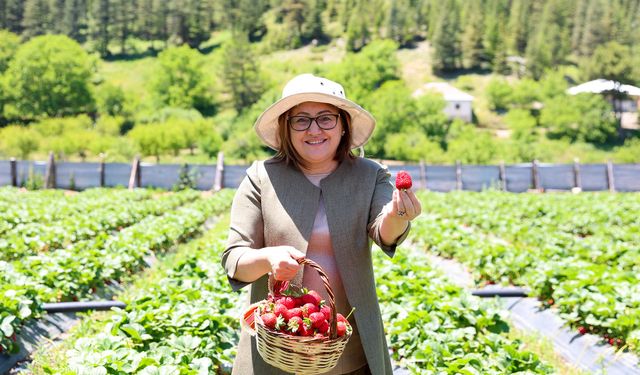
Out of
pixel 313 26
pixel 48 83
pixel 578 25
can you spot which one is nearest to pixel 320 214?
pixel 48 83

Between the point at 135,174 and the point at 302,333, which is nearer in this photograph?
the point at 302,333

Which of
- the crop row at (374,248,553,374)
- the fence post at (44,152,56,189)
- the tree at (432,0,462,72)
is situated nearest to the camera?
the crop row at (374,248,553,374)

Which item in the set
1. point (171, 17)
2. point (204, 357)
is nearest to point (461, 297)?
point (204, 357)

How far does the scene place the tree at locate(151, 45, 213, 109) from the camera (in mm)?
71688

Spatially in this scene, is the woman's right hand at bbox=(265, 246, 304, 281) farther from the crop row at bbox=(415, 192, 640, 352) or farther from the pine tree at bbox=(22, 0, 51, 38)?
the pine tree at bbox=(22, 0, 51, 38)

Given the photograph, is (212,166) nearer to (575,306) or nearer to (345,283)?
(575,306)

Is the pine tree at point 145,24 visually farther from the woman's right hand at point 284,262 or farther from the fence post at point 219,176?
the woman's right hand at point 284,262

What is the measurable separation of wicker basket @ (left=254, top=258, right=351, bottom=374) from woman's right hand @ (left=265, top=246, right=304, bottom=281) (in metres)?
0.03

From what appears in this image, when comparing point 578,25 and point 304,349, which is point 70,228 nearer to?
point 304,349

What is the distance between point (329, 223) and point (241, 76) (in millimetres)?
69746

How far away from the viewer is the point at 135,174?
2328cm

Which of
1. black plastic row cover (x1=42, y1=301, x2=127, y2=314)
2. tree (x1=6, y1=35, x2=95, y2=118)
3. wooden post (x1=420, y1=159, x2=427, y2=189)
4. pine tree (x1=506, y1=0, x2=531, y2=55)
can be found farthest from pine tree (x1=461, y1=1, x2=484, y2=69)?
black plastic row cover (x1=42, y1=301, x2=127, y2=314)

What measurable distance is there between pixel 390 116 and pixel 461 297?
4959 cm

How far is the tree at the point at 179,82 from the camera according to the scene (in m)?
71.7
